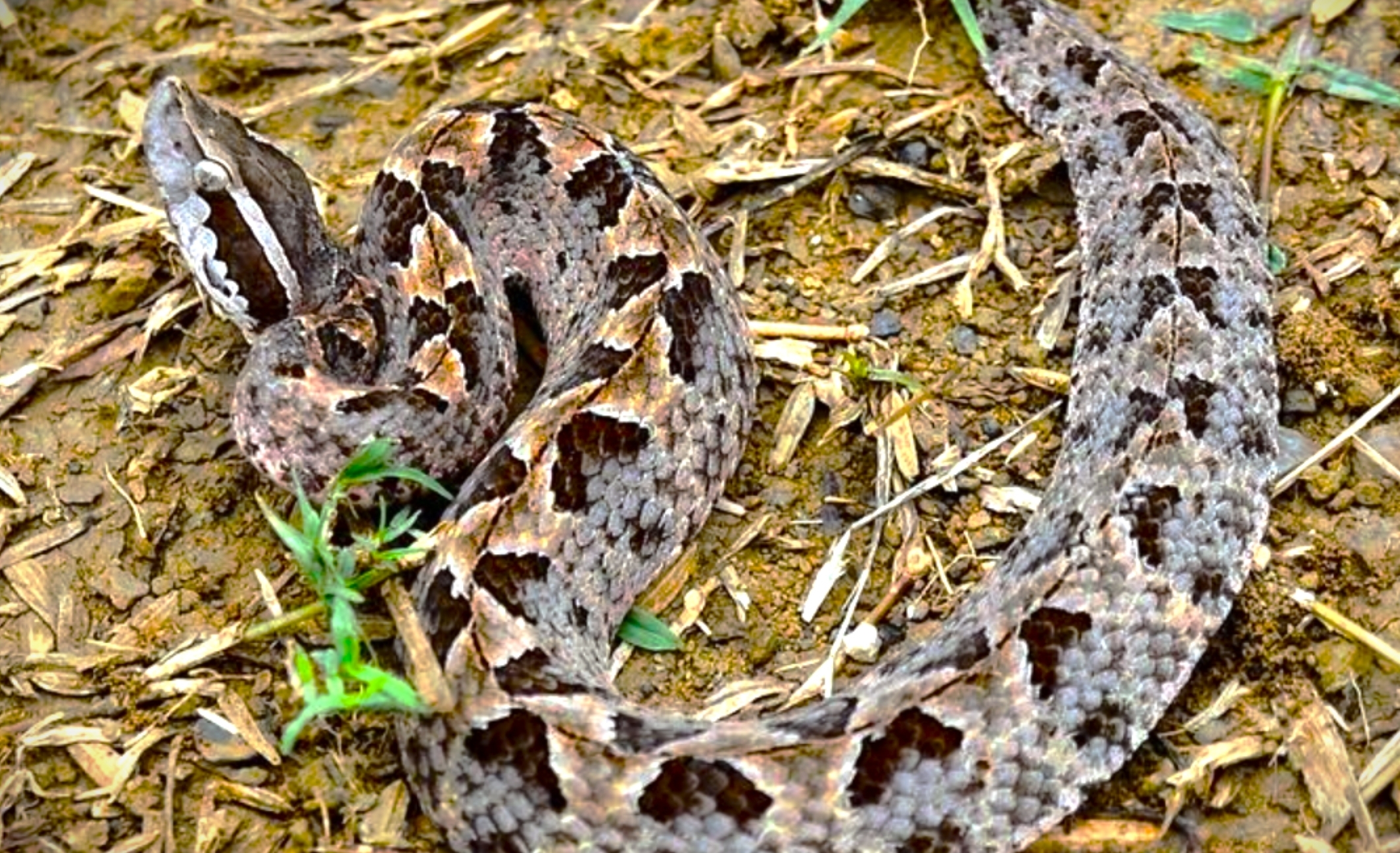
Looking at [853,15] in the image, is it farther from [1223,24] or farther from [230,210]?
[230,210]

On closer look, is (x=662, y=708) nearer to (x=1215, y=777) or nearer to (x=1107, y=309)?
(x=1215, y=777)

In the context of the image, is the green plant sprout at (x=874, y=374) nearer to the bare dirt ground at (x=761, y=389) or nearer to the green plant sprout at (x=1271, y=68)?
the bare dirt ground at (x=761, y=389)

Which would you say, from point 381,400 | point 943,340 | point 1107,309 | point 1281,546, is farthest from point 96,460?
point 1281,546

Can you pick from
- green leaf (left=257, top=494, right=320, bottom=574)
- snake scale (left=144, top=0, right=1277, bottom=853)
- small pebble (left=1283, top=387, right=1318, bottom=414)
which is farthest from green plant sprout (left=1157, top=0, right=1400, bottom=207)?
green leaf (left=257, top=494, right=320, bottom=574)

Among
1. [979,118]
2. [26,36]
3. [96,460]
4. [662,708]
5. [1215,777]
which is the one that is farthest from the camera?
[26,36]

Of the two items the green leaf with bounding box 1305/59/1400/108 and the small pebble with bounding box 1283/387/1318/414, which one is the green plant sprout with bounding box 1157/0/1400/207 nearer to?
the green leaf with bounding box 1305/59/1400/108

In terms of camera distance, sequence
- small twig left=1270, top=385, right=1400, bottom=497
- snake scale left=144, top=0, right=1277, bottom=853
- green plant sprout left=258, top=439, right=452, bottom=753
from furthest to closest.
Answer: small twig left=1270, top=385, right=1400, bottom=497, snake scale left=144, top=0, right=1277, bottom=853, green plant sprout left=258, top=439, right=452, bottom=753

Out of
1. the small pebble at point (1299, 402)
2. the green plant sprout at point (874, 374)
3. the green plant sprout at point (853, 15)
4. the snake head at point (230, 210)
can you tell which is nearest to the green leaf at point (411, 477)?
the snake head at point (230, 210)
